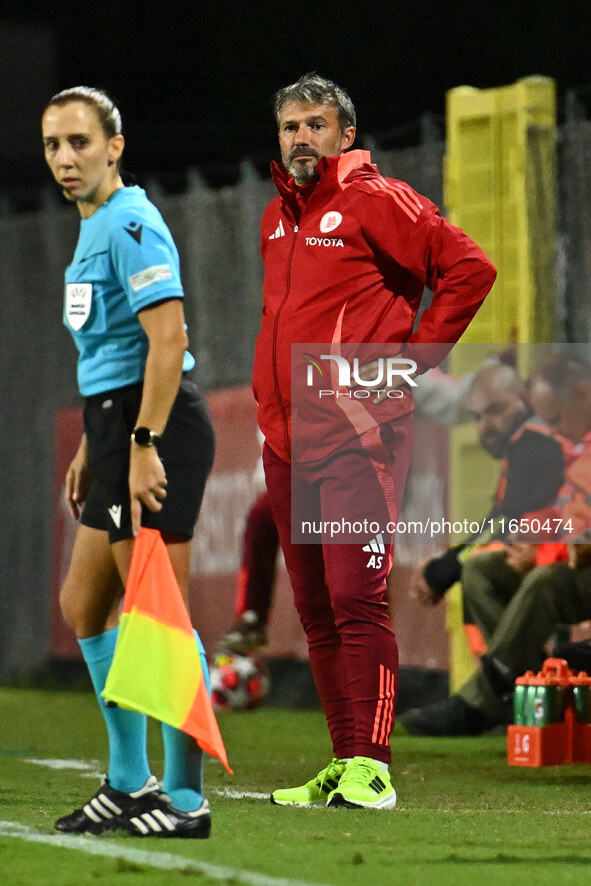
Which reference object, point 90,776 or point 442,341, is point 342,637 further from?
point 90,776

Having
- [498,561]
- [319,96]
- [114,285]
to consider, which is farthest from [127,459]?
[498,561]

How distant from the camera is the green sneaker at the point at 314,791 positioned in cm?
452

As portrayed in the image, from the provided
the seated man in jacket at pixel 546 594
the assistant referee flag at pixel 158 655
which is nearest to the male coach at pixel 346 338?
the assistant referee flag at pixel 158 655

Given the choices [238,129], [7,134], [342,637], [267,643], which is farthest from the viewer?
[238,129]

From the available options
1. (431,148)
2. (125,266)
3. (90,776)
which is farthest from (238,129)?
(125,266)

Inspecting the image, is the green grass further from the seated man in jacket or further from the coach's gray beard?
the coach's gray beard

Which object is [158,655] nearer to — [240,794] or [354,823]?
[354,823]

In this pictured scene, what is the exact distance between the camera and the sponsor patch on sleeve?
357 centimetres

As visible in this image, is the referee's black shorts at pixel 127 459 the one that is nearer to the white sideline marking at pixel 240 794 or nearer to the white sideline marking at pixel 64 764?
the white sideline marking at pixel 240 794

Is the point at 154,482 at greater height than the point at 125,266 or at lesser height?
lesser

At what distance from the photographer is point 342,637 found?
449 cm

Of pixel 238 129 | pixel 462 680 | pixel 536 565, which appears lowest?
Result: pixel 462 680

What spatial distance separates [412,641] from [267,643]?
3.11 feet

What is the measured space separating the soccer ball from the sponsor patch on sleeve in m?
4.82
